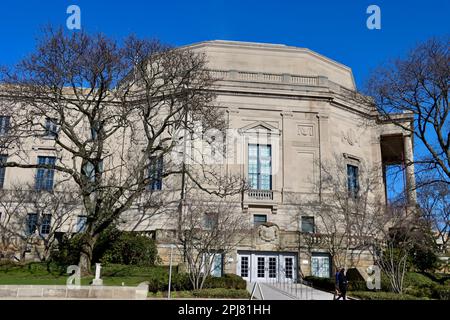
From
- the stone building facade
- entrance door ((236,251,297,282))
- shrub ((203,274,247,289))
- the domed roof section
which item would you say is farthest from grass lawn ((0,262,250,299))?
the domed roof section

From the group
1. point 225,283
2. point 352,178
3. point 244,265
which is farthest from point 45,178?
point 352,178

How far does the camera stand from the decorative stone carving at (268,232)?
3366cm

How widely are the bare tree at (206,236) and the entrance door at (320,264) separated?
5.80 meters

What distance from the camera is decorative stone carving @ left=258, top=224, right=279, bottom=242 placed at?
1325 inches

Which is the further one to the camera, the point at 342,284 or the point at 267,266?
the point at 267,266

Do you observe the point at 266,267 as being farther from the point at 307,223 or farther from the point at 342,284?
the point at 342,284

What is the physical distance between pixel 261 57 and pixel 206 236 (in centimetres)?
2473

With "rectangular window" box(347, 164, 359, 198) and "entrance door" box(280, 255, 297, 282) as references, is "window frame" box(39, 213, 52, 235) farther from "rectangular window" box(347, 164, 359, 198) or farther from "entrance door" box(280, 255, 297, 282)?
"rectangular window" box(347, 164, 359, 198)

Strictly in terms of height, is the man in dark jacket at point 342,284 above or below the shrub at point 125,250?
below

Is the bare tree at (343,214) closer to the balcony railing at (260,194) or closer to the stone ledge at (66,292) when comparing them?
the balcony railing at (260,194)

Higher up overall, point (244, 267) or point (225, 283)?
point (244, 267)

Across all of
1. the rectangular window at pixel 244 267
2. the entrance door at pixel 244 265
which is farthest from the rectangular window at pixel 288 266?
the rectangular window at pixel 244 267

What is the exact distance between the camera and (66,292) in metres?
17.5

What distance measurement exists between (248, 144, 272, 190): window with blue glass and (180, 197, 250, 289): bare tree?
23.4ft
